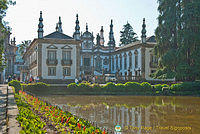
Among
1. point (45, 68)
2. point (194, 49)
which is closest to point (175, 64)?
point (194, 49)

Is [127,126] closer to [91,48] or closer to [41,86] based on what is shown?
[41,86]

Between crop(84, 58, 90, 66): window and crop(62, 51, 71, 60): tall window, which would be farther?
crop(84, 58, 90, 66): window

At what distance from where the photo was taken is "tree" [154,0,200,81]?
87.7 ft

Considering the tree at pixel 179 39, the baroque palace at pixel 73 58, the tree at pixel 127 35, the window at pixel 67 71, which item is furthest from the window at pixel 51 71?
the tree at pixel 127 35

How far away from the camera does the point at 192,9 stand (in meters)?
27.2

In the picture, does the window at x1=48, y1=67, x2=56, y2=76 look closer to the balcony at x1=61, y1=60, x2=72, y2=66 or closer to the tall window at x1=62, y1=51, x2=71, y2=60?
the balcony at x1=61, y1=60, x2=72, y2=66

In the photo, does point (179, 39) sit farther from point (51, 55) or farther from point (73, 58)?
point (51, 55)

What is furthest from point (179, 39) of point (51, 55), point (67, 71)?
point (51, 55)

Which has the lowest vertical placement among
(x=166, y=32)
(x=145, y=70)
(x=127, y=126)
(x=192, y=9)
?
(x=127, y=126)

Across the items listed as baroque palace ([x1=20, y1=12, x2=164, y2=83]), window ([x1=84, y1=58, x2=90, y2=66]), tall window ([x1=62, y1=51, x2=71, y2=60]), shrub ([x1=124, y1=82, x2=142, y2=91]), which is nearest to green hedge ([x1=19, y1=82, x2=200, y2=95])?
shrub ([x1=124, y1=82, x2=142, y2=91])

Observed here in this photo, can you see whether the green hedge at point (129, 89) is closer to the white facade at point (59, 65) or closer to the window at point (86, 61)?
the white facade at point (59, 65)

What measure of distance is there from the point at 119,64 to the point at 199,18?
23.9m

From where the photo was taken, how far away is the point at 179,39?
2730 centimetres

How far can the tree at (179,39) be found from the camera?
26734mm
